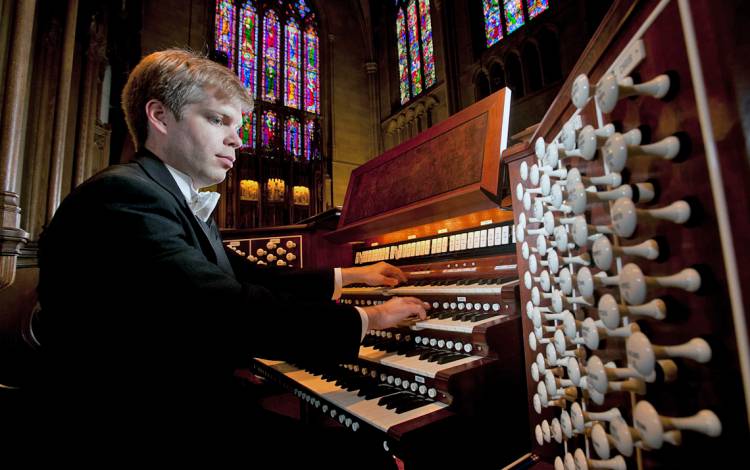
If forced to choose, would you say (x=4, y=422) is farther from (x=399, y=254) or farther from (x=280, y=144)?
(x=280, y=144)

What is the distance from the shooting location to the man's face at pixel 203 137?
1.34 m

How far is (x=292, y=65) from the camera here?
44.1ft

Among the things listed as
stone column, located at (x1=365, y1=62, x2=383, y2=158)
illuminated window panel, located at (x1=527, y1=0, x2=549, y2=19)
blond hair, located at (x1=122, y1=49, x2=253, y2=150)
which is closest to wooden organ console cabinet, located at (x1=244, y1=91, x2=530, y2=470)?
blond hair, located at (x1=122, y1=49, x2=253, y2=150)

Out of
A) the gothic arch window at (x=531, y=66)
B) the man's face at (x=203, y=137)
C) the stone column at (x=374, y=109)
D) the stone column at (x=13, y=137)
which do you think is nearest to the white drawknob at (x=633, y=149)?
the man's face at (x=203, y=137)

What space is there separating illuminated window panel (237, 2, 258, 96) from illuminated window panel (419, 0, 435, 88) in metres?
5.99

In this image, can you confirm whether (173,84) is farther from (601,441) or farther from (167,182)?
(601,441)

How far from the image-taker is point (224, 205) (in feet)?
35.7

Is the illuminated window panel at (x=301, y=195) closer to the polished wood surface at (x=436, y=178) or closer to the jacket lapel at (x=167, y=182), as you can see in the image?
the polished wood surface at (x=436, y=178)

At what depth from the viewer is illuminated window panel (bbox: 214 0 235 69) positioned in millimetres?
11930

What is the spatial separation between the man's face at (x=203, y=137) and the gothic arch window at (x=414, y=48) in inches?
466

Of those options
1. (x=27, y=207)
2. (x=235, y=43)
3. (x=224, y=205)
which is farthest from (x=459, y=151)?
(x=235, y=43)

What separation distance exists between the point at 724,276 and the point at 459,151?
1945 millimetres

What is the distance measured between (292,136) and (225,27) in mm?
4228

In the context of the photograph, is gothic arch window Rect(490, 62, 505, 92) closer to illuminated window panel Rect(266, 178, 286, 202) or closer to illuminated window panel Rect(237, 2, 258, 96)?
illuminated window panel Rect(266, 178, 286, 202)
